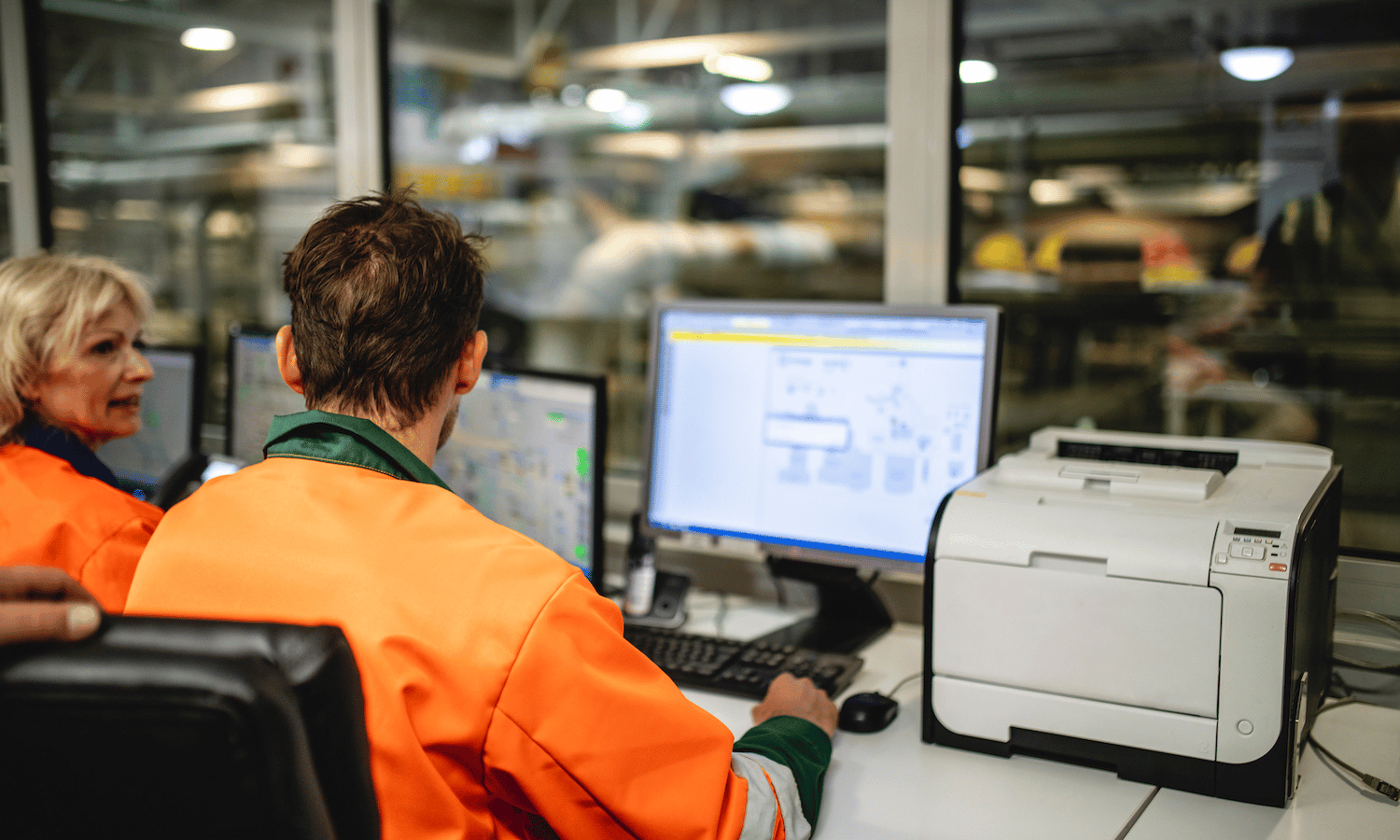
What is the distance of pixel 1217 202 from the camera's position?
5539 mm

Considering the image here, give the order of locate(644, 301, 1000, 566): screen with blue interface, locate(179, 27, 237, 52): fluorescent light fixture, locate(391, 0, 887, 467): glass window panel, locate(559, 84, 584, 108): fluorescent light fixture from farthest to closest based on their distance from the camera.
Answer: locate(559, 84, 584, 108): fluorescent light fixture
locate(391, 0, 887, 467): glass window panel
locate(179, 27, 237, 52): fluorescent light fixture
locate(644, 301, 1000, 566): screen with blue interface

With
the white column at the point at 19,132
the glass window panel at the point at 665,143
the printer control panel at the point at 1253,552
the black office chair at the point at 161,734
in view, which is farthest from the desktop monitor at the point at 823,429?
the glass window panel at the point at 665,143

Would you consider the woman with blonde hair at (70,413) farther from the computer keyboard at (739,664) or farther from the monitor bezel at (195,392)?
the computer keyboard at (739,664)

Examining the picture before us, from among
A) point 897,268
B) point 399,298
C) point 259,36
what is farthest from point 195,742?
point 259,36

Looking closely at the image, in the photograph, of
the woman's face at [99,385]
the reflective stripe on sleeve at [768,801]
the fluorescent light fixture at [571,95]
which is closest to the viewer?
the reflective stripe on sleeve at [768,801]

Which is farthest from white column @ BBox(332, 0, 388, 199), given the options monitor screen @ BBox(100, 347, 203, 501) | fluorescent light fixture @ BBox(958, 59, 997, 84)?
fluorescent light fixture @ BBox(958, 59, 997, 84)

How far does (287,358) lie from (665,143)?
6.92 m

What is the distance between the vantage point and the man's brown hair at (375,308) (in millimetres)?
890

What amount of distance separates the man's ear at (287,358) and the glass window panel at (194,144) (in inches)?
68.5

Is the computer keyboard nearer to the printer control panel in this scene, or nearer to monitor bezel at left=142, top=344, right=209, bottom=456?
the printer control panel

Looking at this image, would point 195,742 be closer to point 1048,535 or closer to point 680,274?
point 1048,535

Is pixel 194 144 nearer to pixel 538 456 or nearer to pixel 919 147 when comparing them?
pixel 538 456

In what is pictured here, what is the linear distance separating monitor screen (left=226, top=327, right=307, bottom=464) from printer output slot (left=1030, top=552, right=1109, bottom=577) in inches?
61.9

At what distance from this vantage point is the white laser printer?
3.19 ft
